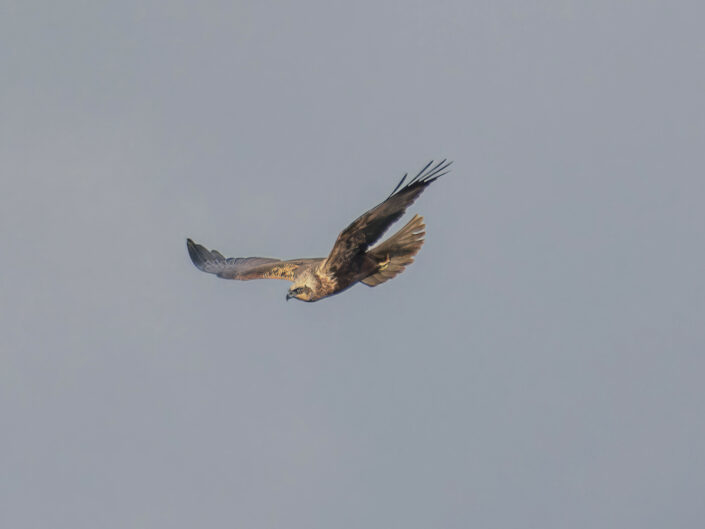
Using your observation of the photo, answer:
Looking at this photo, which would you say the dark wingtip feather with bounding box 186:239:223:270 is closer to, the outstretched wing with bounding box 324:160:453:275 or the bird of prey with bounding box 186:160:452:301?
the bird of prey with bounding box 186:160:452:301

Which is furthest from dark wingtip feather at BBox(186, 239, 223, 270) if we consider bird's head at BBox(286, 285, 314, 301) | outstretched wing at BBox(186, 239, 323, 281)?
bird's head at BBox(286, 285, 314, 301)

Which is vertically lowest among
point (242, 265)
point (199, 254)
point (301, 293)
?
point (301, 293)

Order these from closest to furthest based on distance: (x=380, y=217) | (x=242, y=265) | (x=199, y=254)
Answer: (x=380, y=217)
(x=242, y=265)
(x=199, y=254)

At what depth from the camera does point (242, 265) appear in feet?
62.0

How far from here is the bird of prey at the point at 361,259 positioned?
14.1 m

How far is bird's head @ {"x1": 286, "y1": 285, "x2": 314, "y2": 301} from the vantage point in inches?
618

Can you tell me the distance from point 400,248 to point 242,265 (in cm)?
377

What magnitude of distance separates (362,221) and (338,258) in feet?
3.58

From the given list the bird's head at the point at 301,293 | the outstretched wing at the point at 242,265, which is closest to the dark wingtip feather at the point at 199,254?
the outstretched wing at the point at 242,265

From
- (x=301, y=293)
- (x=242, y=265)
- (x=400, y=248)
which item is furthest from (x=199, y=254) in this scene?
(x=400, y=248)

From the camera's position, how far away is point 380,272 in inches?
650

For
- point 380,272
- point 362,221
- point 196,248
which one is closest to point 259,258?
point 196,248

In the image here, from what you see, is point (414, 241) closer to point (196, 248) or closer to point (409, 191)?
point (409, 191)

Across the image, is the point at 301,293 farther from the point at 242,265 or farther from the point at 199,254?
the point at 199,254
